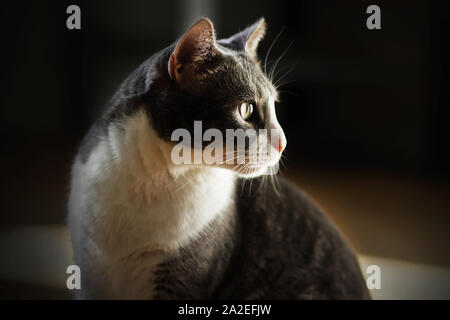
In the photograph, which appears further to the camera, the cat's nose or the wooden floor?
the wooden floor

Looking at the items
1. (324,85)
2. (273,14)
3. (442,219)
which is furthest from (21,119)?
(442,219)

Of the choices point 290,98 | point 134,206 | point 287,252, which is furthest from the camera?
point 290,98

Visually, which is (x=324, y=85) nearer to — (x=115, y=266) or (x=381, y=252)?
(x=381, y=252)

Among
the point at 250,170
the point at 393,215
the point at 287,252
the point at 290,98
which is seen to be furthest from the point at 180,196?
the point at 393,215

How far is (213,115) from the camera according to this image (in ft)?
3.97

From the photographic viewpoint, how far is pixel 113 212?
50.6 inches

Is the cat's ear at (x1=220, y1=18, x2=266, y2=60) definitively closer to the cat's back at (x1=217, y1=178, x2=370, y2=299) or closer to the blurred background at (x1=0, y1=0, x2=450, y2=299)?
the blurred background at (x1=0, y1=0, x2=450, y2=299)

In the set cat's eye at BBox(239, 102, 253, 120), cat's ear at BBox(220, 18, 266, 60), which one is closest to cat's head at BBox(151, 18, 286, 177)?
cat's eye at BBox(239, 102, 253, 120)

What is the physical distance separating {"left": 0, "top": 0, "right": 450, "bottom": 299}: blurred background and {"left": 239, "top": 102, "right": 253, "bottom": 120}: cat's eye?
322mm

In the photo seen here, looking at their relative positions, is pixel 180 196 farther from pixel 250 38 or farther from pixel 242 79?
pixel 250 38

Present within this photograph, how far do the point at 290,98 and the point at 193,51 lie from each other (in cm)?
54

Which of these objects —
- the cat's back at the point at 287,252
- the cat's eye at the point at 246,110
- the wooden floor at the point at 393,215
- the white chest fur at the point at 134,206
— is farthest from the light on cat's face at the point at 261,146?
the wooden floor at the point at 393,215

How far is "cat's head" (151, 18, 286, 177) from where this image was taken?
3.94 feet
